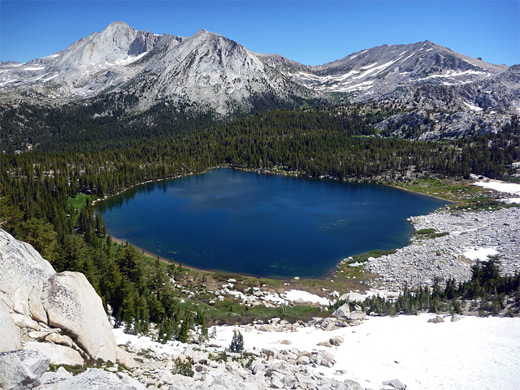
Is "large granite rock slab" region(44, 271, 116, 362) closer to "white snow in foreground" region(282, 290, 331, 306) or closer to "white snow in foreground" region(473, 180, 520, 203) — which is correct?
"white snow in foreground" region(282, 290, 331, 306)

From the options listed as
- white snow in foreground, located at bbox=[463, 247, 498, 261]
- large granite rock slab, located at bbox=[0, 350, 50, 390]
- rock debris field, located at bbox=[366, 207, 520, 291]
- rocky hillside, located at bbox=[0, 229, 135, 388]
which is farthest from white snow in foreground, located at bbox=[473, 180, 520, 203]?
large granite rock slab, located at bbox=[0, 350, 50, 390]

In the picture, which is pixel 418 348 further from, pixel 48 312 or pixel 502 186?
pixel 502 186

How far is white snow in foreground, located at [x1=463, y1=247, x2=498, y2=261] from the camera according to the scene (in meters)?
41.8

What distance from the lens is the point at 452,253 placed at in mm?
43500

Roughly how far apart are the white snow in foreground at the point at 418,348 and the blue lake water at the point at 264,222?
19.0 meters

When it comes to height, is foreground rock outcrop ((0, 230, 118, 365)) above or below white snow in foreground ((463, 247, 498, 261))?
above

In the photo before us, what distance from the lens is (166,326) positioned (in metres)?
21.9

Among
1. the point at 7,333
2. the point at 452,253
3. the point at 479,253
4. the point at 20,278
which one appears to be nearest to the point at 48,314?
the point at 20,278

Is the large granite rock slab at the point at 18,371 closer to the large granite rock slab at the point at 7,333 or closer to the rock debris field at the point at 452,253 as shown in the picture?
the large granite rock slab at the point at 7,333

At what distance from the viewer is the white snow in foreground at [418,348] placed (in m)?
17.5

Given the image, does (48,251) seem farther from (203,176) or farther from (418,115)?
(418,115)

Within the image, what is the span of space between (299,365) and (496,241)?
40.5 metres

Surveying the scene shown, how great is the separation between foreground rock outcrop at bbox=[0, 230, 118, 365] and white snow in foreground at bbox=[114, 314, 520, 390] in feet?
13.8

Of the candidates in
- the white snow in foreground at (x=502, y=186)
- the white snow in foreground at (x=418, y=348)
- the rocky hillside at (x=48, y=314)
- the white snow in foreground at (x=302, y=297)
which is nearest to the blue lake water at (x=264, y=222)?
the white snow in foreground at (x=302, y=297)
